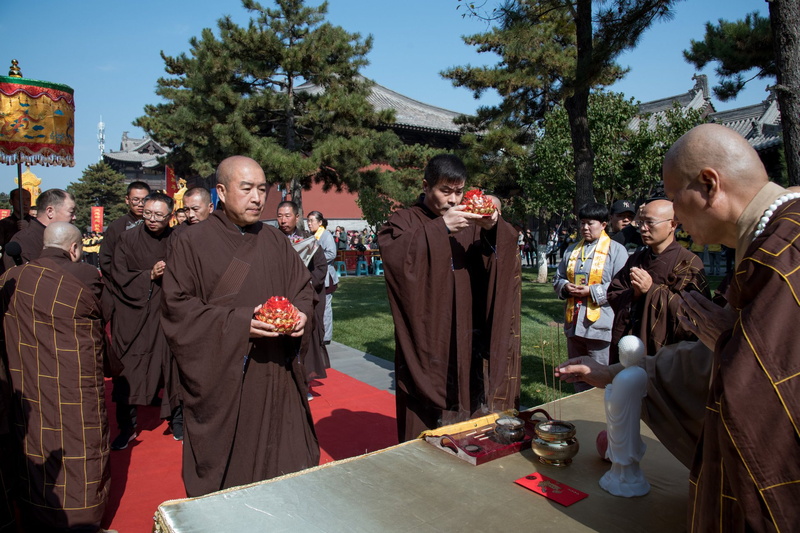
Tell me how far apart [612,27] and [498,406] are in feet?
16.7

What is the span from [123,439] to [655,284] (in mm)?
3583

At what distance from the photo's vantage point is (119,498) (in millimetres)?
3047

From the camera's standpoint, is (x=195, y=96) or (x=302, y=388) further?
(x=195, y=96)

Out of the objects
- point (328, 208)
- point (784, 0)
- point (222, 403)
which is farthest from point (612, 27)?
point (328, 208)

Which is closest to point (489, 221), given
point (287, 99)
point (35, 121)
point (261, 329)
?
point (261, 329)

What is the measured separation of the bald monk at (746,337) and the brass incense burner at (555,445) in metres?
0.61

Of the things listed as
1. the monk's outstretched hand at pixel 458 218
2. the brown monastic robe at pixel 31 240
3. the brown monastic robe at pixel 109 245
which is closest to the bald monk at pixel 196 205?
the brown monastic robe at pixel 109 245

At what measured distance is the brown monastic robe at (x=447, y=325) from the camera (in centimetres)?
240

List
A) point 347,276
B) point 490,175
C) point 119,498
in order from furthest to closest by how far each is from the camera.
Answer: point 347,276
point 490,175
point 119,498

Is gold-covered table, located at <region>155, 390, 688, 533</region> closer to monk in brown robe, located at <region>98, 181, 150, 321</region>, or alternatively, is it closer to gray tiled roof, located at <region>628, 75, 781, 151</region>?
monk in brown robe, located at <region>98, 181, 150, 321</region>

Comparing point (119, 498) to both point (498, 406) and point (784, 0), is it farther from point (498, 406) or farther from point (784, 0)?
point (784, 0)

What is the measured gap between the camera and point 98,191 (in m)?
32.5

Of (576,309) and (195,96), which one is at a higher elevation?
(195,96)

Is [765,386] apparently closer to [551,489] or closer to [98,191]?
[551,489]
